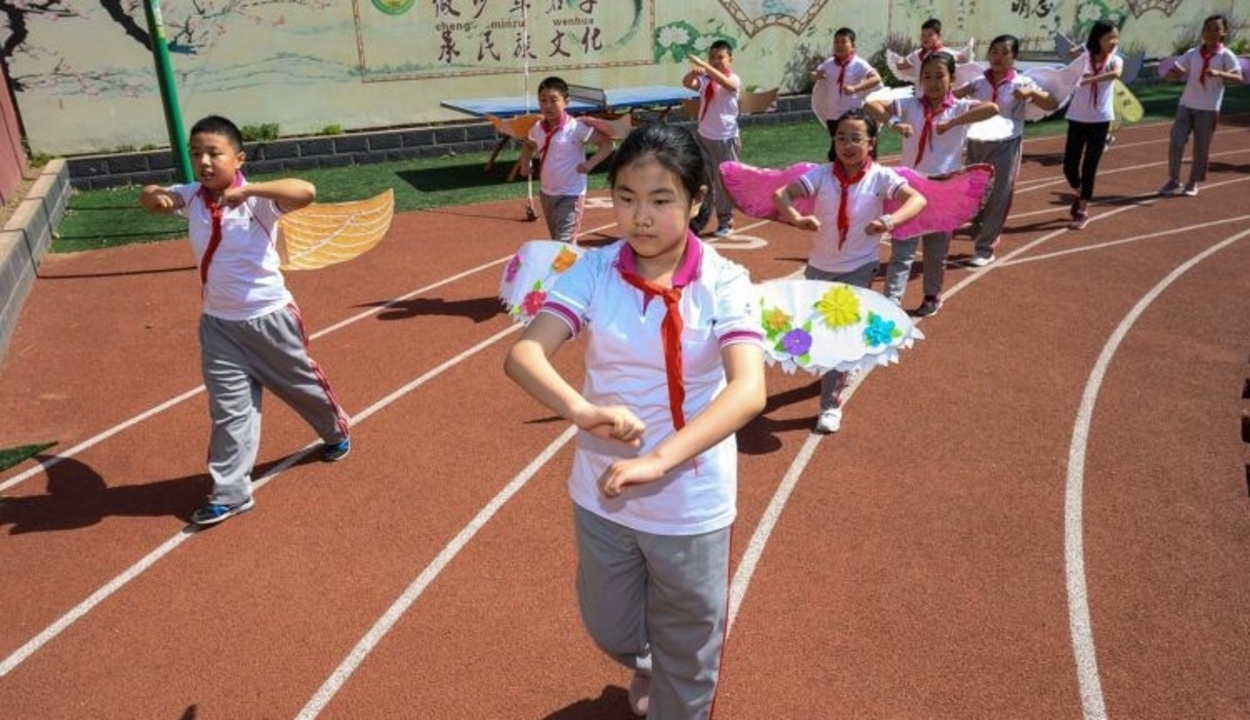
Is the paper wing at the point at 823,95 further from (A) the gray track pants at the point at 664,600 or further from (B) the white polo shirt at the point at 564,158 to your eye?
(A) the gray track pants at the point at 664,600

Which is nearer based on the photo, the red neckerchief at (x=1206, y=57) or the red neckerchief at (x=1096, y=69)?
the red neckerchief at (x=1096, y=69)

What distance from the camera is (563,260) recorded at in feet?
14.0

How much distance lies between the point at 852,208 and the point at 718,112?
4.87 meters

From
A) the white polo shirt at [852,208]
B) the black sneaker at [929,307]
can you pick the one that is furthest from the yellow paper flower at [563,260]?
the black sneaker at [929,307]

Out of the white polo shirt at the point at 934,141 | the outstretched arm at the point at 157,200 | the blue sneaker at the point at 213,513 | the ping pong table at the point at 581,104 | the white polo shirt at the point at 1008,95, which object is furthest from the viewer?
the ping pong table at the point at 581,104

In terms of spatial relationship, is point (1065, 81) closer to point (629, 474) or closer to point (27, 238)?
point (629, 474)

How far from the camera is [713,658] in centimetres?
291

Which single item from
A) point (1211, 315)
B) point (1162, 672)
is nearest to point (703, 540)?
point (1162, 672)

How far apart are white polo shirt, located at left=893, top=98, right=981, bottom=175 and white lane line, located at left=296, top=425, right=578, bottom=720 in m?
4.37

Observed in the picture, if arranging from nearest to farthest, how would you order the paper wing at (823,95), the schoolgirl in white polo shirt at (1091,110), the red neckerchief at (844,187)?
1. the red neckerchief at (844,187)
2. the schoolgirl in white polo shirt at (1091,110)
3. the paper wing at (823,95)

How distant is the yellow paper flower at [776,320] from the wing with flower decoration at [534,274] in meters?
1.01

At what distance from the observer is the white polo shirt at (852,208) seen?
557 cm

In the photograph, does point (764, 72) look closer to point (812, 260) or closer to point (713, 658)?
point (812, 260)

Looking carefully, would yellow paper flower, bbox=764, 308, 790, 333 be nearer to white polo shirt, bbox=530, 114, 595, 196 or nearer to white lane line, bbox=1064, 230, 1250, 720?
white lane line, bbox=1064, 230, 1250, 720
